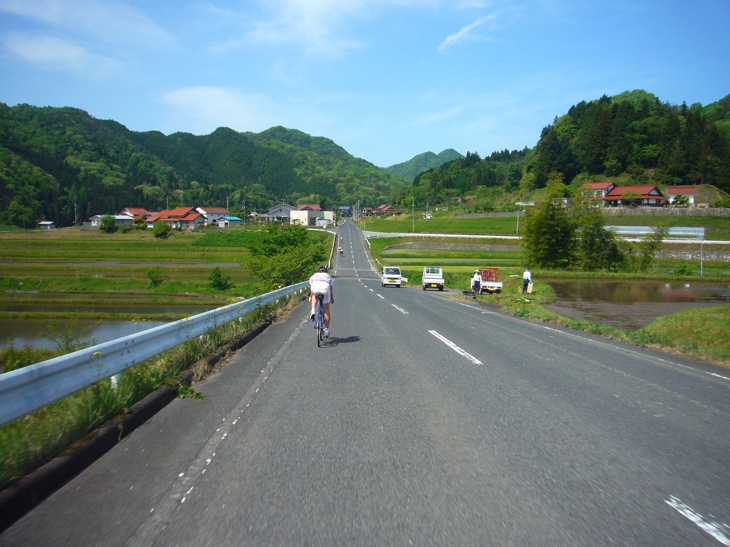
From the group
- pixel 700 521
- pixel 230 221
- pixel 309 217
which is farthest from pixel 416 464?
pixel 309 217

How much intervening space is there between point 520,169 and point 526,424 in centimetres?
15126

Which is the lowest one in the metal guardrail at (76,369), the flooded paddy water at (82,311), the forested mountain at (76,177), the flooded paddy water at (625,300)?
the flooded paddy water at (625,300)

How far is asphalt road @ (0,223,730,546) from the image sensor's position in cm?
306

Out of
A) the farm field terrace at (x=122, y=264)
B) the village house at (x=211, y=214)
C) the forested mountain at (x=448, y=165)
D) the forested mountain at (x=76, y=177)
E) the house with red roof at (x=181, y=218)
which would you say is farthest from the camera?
the village house at (x=211, y=214)

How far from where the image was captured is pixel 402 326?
1338 centimetres

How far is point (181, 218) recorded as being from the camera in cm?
11300

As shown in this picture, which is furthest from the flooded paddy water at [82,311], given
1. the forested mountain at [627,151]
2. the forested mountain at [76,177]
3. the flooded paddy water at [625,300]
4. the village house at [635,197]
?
the village house at [635,197]

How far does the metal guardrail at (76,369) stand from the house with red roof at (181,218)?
110m

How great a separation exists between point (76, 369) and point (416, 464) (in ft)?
11.6

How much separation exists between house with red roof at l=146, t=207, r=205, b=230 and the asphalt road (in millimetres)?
111561

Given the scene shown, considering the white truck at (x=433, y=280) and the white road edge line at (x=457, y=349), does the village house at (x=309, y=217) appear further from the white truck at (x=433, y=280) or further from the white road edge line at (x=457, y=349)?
Answer: the white road edge line at (x=457, y=349)

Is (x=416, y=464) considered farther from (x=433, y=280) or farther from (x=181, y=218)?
(x=181, y=218)

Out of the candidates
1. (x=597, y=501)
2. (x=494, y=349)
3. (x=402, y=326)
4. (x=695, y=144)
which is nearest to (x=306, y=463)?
(x=597, y=501)

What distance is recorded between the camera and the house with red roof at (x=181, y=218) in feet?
370
